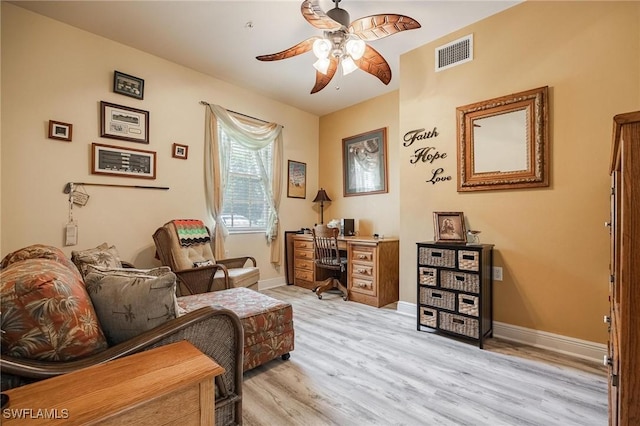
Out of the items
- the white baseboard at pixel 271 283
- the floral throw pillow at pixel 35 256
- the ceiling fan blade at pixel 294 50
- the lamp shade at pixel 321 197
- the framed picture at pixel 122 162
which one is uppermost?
the ceiling fan blade at pixel 294 50

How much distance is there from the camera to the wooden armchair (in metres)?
2.74

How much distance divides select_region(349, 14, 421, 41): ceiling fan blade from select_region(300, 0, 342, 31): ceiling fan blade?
170 millimetres

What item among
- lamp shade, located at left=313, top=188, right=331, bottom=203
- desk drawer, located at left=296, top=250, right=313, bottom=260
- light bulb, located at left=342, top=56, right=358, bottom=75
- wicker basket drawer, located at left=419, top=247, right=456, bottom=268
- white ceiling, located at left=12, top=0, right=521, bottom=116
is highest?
white ceiling, located at left=12, top=0, right=521, bottom=116

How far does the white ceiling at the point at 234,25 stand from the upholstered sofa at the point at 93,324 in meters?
2.26

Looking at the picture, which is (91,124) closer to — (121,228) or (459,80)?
(121,228)

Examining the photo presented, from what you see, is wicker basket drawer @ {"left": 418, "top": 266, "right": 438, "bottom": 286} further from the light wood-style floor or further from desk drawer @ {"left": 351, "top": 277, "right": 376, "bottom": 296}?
desk drawer @ {"left": 351, "top": 277, "right": 376, "bottom": 296}

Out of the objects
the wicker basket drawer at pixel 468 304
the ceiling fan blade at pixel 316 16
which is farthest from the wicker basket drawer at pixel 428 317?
the ceiling fan blade at pixel 316 16

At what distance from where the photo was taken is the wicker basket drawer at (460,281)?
2.36 meters

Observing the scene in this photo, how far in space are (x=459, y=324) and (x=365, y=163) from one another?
2.66 m

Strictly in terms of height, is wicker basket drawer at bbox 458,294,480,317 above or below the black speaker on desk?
below

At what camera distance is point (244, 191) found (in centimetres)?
412

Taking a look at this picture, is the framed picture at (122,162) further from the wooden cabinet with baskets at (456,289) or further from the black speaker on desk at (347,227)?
the wooden cabinet with baskets at (456,289)

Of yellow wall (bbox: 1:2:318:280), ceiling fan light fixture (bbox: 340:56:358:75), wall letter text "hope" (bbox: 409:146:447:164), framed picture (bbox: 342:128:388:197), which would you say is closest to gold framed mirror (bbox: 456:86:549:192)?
wall letter text "hope" (bbox: 409:146:447:164)

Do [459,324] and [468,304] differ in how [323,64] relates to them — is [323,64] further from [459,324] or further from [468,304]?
[459,324]
